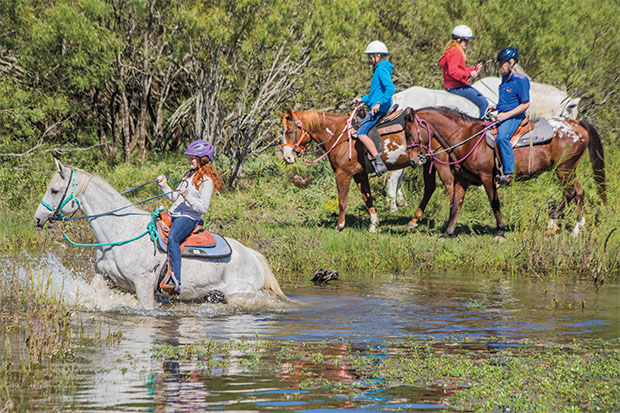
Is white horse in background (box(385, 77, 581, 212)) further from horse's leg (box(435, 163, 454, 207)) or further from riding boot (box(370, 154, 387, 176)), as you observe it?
riding boot (box(370, 154, 387, 176))

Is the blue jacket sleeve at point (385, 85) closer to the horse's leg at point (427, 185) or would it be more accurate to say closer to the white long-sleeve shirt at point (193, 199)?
the horse's leg at point (427, 185)

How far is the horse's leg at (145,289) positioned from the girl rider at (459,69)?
832 cm

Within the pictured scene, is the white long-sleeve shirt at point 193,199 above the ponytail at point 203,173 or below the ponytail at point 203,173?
below

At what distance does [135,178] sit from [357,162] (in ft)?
20.9

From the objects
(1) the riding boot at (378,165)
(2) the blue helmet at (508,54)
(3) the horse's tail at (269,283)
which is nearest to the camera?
(3) the horse's tail at (269,283)

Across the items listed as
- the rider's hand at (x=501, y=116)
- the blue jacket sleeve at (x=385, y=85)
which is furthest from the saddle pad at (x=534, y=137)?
the blue jacket sleeve at (x=385, y=85)

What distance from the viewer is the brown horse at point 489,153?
15.1 metres

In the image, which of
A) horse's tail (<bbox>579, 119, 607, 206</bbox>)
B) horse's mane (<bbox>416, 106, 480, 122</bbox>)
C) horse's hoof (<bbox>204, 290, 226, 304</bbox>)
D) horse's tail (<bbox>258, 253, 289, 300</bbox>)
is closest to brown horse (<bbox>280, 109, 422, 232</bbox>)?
horse's mane (<bbox>416, 106, 480, 122</bbox>)

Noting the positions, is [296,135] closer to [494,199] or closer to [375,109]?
[375,109]

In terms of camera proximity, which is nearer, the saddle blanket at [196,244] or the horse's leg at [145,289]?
the horse's leg at [145,289]

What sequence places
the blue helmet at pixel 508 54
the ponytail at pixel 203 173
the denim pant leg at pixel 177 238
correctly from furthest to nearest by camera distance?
the blue helmet at pixel 508 54 < the ponytail at pixel 203 173 < the denim pant leg at pixel 177 238

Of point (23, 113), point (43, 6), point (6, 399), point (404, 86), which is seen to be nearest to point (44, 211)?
point (6, 399)

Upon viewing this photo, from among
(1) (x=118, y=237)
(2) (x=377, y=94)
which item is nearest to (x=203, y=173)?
(1) (x=118, y=237)

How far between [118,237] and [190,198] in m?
0.91
